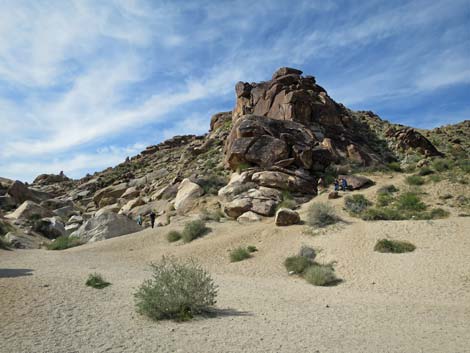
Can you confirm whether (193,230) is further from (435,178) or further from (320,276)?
(435,178)

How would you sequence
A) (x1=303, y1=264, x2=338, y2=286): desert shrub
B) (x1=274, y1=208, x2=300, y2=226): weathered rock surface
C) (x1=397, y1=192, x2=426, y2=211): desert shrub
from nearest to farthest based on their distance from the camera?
(x1=303, y1=264, x2=338, y2=286): desert shrub
(x1=274, y1=208, x2=300, y2=226): weathered rock surface
(x1=397, y1=192, x2=426, y2=211): desert shrub

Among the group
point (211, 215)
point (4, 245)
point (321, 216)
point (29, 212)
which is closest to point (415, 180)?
point (321, 216)

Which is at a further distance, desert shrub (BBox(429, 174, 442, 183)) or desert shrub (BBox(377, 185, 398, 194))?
desert shrub (BBox(429, 174, 442, 183))

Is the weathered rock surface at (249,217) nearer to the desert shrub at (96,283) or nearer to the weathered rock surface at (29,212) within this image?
the desert shrub at (96,283)

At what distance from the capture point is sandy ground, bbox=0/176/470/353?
655 centimetres

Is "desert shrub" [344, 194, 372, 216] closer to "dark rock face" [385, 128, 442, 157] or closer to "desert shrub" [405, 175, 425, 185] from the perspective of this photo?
"desert shrub" [405, 175, 425, 185]

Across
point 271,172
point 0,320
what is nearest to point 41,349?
point 0,320

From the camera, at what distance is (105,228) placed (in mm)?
24609

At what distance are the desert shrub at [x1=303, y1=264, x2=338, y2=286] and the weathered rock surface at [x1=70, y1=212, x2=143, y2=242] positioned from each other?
592 inches

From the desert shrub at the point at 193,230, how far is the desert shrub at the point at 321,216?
6627mm

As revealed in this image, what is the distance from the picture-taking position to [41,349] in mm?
5801

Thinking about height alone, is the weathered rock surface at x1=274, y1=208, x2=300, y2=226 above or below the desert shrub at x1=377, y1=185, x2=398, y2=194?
below

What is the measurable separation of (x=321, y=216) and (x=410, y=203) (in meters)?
6.08

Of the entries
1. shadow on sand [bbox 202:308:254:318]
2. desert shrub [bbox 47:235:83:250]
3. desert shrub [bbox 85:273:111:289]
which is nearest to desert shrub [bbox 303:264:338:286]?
shadow on sand [bbox 202:308:254:318]
